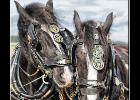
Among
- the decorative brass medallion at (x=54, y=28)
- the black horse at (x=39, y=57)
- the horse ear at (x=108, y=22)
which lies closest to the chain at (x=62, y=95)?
the black horse at (x=39, y=57)

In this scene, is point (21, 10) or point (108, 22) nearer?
point (21, 10)

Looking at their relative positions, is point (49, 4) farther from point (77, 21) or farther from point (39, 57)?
point (39, 57)

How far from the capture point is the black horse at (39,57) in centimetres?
343

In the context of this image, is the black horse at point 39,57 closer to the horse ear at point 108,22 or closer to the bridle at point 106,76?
the bridle at point 106,76

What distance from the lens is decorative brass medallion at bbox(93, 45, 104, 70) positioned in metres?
3.50

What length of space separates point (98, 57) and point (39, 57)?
35 cm

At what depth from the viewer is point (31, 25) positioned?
344cm

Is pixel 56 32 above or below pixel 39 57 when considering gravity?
above

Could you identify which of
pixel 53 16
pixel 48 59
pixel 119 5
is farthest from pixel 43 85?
pixel 119 5

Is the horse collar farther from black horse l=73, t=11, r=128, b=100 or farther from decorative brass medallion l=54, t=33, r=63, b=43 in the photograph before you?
decorative brass medallion l=54, t=33, r=63, b=43

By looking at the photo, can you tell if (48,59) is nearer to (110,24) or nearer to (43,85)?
(43,85)

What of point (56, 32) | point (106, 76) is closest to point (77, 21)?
point (56, 32)

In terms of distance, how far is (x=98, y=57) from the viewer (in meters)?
3.51
